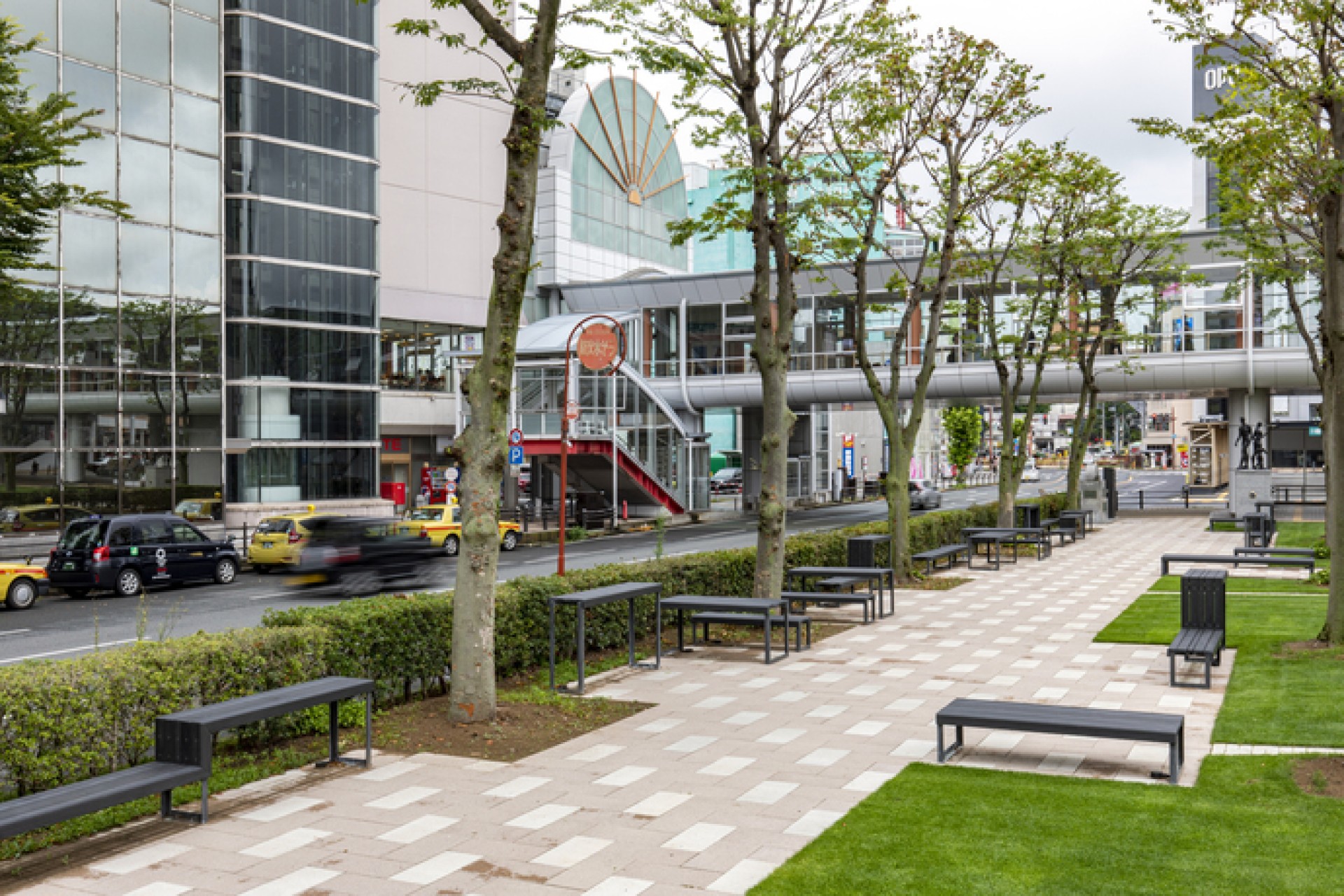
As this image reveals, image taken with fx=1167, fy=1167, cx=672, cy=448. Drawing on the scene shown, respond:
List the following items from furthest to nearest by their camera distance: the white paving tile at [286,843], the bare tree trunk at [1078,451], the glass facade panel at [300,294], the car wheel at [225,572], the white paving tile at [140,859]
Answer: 1. the bare tree trunk at [1078,451]
2. the glass facade panel at [300,294]
3. the car wheel at [225,572]
4. the white paving tile at [286,843]
5. the white paving tile at [140,859]

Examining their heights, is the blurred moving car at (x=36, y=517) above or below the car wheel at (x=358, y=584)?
above

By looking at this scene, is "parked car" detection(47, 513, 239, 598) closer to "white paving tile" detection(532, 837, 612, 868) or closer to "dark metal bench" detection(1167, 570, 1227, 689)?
"white paving tile" detection(532, 837, 612, 868)

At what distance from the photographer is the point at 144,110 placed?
108 feet

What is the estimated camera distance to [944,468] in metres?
98.0

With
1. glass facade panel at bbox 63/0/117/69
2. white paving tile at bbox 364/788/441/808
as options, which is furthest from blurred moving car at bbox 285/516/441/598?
glass facade panel at bbox 63/0/117/69

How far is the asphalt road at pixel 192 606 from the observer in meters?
16.7

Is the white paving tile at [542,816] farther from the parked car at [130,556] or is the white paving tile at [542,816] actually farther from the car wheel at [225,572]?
the car wheel at [225,572]

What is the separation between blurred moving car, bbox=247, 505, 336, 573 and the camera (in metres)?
27.4

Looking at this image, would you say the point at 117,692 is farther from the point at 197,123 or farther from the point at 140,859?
the point at 197,123

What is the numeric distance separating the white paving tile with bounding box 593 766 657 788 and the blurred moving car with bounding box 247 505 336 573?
1991 centimetres

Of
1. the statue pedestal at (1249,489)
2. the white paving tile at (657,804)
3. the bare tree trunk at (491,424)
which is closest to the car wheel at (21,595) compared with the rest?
the bare tree trunk at (491,424)

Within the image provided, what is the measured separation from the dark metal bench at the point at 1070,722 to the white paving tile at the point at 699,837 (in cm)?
228

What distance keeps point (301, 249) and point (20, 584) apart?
17867 millimetres

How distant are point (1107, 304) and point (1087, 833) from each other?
29.7 metres
